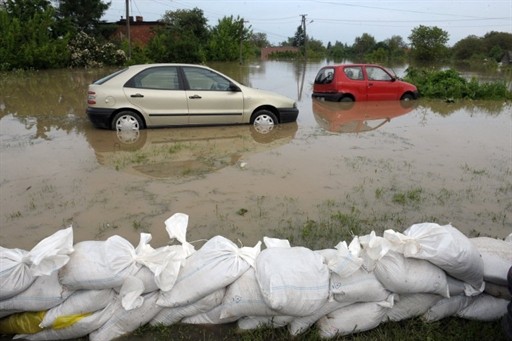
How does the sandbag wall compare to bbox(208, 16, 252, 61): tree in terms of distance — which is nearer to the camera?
the sandbag wall

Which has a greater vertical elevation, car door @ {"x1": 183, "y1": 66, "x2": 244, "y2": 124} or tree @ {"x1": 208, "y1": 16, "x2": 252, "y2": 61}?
tree @ {"x1": 208, "y1": 16, "x2": 252, "y2": 61}

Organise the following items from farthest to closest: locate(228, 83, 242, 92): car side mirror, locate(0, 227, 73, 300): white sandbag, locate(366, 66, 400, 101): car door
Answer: locate(366, 66, 400, 101): car door
locate(228, 83, 242, 92): car side mirror
locate(0, 227, 73, 300): white sandbag

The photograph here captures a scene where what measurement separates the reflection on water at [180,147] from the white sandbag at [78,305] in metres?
3.19

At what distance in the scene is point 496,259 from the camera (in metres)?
2.86

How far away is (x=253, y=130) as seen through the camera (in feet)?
27.9

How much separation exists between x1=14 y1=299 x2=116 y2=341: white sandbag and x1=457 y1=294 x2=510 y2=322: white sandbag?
7.98 feet

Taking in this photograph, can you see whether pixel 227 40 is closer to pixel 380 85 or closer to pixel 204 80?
pixel 380 85

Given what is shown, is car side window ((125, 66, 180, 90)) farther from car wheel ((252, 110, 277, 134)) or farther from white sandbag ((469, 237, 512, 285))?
white sandbag ((469, 237, 512, 285))

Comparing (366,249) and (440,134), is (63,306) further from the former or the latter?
(440,134)

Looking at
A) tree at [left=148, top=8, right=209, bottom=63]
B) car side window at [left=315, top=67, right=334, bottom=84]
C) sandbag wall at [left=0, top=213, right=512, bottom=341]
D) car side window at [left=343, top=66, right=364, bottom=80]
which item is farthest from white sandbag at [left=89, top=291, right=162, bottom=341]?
tree at [left=148, top=8, right=209, bottom=63]

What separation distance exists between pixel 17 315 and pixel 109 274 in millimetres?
693

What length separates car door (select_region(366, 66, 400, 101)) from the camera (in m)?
13.0

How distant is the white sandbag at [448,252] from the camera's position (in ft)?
8.57

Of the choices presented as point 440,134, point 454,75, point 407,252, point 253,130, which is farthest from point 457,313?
point 454,75
